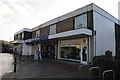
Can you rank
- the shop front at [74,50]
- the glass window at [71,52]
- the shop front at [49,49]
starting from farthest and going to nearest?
the shop front at [49,49]
the glass window at [71,52]
the shop front at [74,50]

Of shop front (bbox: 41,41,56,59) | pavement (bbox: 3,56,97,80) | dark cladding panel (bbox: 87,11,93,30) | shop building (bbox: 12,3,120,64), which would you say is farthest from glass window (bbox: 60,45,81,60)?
pavement (bbox: 3,56,97,80)

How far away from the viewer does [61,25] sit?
50.6ft

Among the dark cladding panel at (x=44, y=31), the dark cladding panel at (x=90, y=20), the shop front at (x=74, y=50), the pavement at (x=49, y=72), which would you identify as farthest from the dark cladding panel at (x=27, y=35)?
the dark cladding panel at (x=90, y=20)

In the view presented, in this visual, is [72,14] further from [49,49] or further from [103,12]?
[49,49]

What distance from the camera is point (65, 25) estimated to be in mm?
14688

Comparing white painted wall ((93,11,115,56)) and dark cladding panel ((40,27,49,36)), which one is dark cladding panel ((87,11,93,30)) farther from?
dark cladding panel ((40,27,49,36))

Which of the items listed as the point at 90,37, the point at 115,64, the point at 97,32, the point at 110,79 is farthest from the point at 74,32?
the point at 110,79

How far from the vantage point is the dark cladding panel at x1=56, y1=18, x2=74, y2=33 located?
13863 mm

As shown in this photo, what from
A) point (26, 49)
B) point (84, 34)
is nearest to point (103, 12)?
point (84, 34)

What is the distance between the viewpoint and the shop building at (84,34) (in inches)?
446

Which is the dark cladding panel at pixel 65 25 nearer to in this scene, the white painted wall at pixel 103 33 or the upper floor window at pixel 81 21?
the upper floor window at pixel 81 21

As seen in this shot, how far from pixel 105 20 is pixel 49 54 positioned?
10.4m

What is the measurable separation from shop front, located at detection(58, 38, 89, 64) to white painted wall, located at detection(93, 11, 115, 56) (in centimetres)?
140

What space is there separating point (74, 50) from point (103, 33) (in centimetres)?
409
